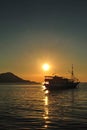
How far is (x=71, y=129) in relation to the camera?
3219cm

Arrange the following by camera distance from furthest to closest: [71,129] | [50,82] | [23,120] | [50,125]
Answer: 1. [50,82]
2. [23,120]
3. [50,125]
4. [71,129]

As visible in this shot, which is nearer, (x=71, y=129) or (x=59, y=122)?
(x=71, y=129)

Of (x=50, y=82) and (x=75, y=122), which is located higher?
(x=50, y=82)

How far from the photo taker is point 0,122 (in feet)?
120

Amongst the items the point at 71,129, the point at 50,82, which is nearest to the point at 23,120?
the point at 71,129

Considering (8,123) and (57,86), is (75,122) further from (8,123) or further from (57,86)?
(57,86)

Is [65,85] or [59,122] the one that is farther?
[65,85]

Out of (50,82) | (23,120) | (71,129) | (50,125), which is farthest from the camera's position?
(50,82)

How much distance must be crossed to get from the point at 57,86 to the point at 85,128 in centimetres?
14709

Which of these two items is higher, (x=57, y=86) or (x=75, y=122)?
(x=57, y=86)

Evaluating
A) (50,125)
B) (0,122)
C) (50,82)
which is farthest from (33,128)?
(50,82)

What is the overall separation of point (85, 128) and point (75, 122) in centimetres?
451

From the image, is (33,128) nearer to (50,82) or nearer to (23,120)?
(23,120)

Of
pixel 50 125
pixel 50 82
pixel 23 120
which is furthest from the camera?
pixel 50 82
